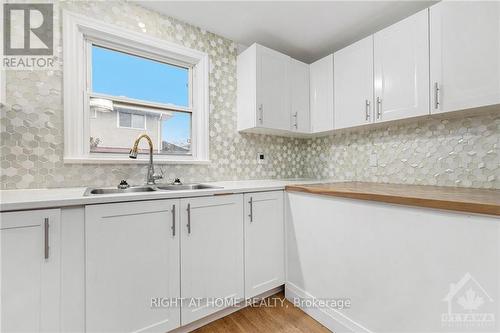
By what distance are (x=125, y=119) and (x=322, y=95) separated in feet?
6.16

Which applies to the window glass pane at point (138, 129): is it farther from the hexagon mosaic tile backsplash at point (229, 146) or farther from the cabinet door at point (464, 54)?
the cabinet door at point (464, 54)

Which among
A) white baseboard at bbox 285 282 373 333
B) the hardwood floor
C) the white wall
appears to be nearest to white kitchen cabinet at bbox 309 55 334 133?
the white wall

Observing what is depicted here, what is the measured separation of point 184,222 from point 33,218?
2.29ft

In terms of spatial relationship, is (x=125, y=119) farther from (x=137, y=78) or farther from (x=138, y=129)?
(x=137, y=78)

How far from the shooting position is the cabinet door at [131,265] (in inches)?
45.2

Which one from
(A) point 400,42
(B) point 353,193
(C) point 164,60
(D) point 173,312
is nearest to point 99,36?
(C) point 164,60

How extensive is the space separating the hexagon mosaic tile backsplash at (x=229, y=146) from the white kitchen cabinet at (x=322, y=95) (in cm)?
33

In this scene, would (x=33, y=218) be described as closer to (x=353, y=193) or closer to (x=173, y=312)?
(x=173, y=312)

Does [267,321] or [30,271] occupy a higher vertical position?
[30,271]

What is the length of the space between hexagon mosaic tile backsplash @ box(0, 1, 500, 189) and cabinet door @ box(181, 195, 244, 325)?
640mm

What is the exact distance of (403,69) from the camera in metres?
1.72

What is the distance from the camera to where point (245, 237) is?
5.52ft

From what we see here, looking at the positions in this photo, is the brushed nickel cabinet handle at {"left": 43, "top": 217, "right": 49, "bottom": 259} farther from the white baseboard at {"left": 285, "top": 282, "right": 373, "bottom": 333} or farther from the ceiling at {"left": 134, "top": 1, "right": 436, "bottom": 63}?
the ceiling at {"left": 134, "top": 1, "right": 436, "bottom": 63}

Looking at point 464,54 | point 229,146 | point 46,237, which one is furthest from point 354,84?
point 46,237
